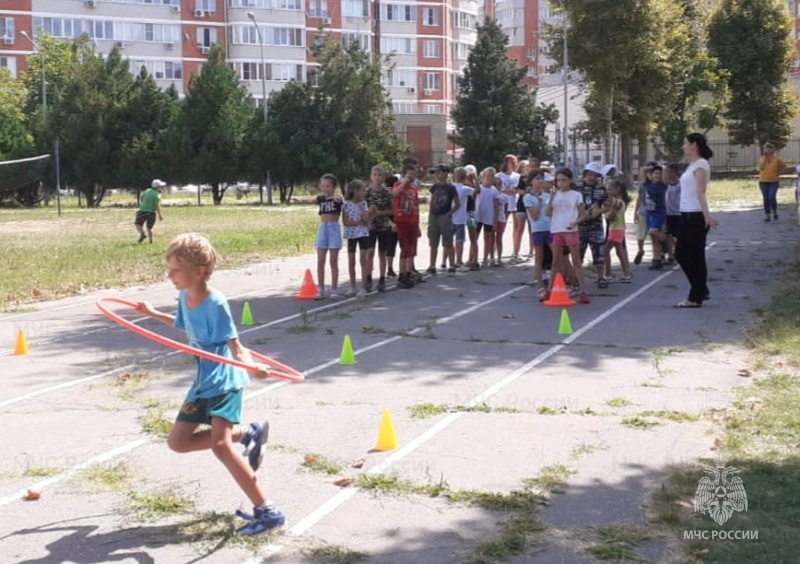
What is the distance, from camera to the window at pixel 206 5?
257 ft

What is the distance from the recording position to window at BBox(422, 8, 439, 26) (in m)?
90.5

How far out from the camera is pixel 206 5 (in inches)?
3091

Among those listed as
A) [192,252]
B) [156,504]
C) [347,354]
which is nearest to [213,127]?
[347,354]

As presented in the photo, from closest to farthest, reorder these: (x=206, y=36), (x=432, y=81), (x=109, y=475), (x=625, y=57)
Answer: (x=109, y=475) < (x=625, y=57) < (x=206, y=36) < (x=432, y=81)

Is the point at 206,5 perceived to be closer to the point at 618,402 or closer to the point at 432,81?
the point at 432,81

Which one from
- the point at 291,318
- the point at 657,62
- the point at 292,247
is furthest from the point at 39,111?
the point at 291,318

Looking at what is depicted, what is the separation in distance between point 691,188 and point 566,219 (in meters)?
1.63

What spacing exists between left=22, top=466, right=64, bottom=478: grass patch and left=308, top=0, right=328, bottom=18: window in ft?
264

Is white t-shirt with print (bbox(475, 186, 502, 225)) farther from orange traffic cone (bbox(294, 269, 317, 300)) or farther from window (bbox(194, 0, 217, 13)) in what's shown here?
window (bbox(194, 0, 217, 13))

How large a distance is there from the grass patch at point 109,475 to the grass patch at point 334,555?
5.24ft

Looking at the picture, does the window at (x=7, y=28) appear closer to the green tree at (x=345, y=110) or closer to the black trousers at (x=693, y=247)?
the green tree at (x=345, y=110)

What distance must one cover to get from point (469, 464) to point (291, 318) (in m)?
6.79

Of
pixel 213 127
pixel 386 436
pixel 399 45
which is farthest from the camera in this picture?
pixel 399 45

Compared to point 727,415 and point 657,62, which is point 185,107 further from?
point 727,415
